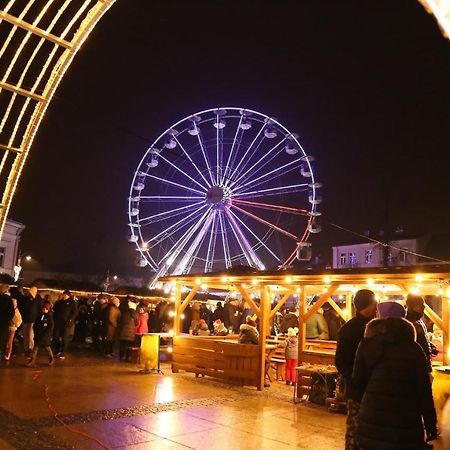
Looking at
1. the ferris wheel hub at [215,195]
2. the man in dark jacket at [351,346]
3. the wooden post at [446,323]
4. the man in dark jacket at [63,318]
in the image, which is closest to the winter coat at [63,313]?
the man in dark jacket at [63,318]

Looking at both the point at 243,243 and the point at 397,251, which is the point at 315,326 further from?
the point at 397,251

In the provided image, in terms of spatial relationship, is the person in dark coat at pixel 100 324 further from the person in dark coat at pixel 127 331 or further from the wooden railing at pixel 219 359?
the wooden railing at pixel 219 359

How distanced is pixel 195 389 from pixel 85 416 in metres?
3.41

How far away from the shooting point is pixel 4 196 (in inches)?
148

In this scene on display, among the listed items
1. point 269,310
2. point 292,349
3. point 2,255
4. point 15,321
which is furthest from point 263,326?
point 2,255

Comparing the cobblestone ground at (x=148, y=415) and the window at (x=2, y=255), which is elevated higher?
the window at (x=2, y=255)

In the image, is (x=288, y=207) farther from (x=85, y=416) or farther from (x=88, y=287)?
(x=85, y=416)

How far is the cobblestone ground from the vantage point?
651cm

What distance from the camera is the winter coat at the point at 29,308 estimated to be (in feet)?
40.7

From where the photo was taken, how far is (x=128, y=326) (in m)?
15.1

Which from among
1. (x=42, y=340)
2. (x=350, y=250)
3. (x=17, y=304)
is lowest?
(x=42, y=340)

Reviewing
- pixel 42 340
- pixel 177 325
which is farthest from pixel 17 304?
pixel 177 325

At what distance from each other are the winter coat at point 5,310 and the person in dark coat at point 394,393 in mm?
10586

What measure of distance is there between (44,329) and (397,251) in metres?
44.1
